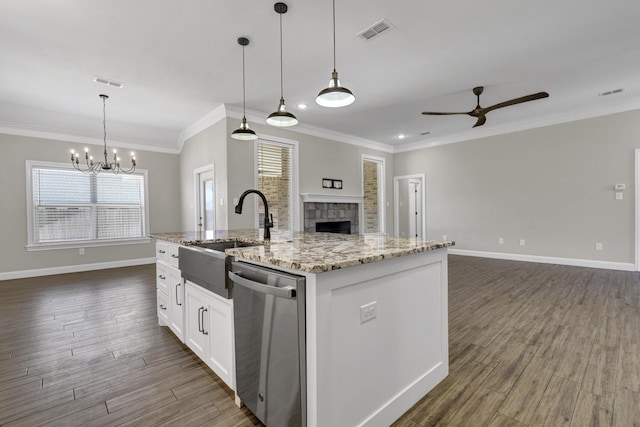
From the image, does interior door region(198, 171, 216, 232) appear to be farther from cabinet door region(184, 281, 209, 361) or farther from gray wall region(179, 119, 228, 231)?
cabinet door region(184, 281, 209, 361)

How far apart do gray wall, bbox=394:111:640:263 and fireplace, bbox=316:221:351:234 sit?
2271 millimetres

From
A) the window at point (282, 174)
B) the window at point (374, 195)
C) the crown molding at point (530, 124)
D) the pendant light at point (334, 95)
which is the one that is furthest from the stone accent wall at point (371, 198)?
the pendant light at point (334, 95)

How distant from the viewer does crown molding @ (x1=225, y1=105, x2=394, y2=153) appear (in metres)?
4.85

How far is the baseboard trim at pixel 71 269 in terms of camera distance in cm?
498

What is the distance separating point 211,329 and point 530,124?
665 cm

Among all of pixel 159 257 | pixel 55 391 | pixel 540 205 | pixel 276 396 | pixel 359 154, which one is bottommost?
pixel 55 391

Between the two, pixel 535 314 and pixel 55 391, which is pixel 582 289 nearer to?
pixel 535 314

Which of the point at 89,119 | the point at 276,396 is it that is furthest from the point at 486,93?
the point at 89,119

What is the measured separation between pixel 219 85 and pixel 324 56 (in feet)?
5.27

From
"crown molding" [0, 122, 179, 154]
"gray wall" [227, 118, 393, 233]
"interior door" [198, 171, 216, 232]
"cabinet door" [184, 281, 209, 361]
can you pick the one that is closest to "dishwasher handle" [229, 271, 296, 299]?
"cabinet door" [184, 281, 209, 361]

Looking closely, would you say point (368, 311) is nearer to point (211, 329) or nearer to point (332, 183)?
point (211, 329)

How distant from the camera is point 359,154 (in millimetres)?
7113

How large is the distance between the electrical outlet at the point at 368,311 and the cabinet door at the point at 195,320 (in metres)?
1.15

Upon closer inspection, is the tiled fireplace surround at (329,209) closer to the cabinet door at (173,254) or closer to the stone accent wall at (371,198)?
the stone accent wall at (371,198)
